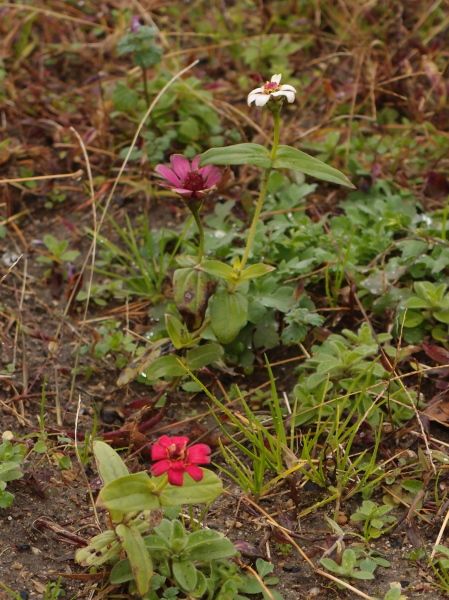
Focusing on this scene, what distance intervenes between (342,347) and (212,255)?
22.7 inches

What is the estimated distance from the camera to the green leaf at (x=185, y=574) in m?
1.75

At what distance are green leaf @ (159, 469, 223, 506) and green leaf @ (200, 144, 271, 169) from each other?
28.8 inches

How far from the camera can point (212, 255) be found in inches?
107

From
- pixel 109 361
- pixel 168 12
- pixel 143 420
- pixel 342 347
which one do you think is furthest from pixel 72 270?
pixel 168 12

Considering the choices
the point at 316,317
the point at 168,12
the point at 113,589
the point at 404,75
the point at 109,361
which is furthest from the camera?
the point at 168,12

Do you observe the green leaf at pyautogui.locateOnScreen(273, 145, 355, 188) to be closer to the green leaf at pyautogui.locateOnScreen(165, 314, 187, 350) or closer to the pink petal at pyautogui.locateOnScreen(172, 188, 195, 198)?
the pink petal at pyautogui.locateOnScreen(172, 188, 195, 198)

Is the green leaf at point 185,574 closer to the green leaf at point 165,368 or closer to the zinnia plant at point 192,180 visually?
the green leaf at point 165,368

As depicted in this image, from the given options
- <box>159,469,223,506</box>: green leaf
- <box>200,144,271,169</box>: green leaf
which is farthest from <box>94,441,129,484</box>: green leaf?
<box>200,144,271,169</box>: green leaf

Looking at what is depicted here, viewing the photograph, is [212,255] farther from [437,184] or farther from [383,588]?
[383,588]

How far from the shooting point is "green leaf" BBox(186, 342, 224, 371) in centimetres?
230

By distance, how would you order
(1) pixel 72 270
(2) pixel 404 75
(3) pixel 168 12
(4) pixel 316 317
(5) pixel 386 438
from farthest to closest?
(3) pixel 168 12
(2) pixel 404 75
(1) pixel 72 270
(4) pixel 316 317
(5) pixel 386 438

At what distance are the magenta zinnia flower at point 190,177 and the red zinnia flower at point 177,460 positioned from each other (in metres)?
0.68

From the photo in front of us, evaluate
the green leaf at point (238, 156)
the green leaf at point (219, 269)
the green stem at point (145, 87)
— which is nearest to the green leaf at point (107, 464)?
the green leaf at point (219, 269)

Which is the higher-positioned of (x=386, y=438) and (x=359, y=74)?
(x=359, y=74)
